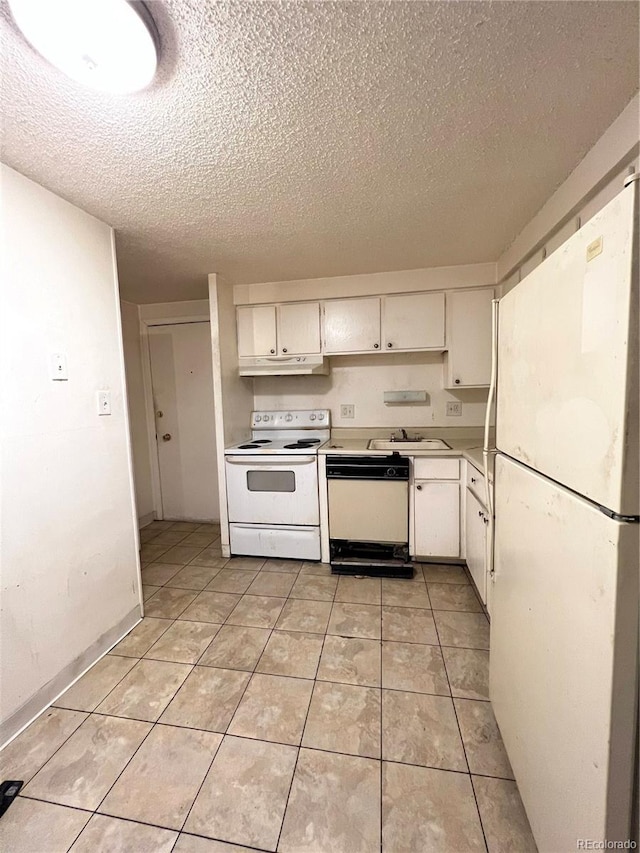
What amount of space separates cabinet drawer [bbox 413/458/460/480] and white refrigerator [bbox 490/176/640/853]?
130cm

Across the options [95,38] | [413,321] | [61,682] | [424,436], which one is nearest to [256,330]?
[413,321]

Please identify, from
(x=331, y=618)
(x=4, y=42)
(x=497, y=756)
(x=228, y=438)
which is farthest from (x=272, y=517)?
(x=4, y=42)

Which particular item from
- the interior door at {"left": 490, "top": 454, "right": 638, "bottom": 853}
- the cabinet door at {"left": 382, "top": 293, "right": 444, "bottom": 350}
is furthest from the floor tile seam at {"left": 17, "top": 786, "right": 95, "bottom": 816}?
the cabinet door at {"left": 382, "top": 293, "right": 444, "bottom": 350}

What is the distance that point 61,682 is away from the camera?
1495 millimetres

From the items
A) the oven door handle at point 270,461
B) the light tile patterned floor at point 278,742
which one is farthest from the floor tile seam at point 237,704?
the oven door handle at point 270,461

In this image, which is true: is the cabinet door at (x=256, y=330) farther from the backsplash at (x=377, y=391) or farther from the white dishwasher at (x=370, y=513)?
the white dishwasher at (x=370, y=513)

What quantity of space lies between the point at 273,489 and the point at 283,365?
102cm

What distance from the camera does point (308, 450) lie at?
2.50m

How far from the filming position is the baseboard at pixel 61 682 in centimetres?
130

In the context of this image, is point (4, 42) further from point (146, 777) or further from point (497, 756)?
point (497, 756)

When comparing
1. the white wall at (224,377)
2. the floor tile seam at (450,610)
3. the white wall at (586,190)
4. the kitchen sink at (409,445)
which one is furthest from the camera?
the white wall at (224,377)

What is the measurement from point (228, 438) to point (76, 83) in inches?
81.1

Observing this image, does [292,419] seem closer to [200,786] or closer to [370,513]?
[370,513]

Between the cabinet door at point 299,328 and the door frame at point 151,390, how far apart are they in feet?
3.08
